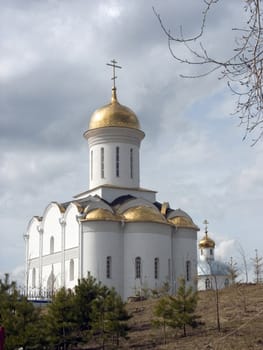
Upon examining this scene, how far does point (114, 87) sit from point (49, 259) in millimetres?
10937

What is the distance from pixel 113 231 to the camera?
36000 mm

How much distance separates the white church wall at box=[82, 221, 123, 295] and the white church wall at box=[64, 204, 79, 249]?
82 centimetres

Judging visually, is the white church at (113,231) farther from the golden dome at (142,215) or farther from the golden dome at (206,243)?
the golden dome at (206,243)

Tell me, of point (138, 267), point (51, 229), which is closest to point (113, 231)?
point (138, 267)

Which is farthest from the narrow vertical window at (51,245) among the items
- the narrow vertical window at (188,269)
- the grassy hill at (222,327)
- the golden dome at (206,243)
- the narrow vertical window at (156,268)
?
the golden dome at (206,243)

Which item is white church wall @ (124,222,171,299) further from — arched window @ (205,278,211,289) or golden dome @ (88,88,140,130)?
arched window @ (205,278,211,289)

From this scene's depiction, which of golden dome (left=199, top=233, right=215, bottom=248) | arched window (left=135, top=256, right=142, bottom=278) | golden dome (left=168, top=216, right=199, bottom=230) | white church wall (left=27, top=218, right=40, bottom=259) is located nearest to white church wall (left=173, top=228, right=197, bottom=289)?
golden dome (left=168, top=216, right=199, bottom=230)

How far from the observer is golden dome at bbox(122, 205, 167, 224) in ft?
118

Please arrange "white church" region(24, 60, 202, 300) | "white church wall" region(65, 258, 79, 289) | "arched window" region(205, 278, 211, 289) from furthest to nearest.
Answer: "arched window" region(205, 278, 211, 289) → "white church wall" region(65, 258, 79, 289) → "white church" region(24, 60, 202, 300)

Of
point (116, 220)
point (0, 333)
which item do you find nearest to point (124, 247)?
point (116, 220)

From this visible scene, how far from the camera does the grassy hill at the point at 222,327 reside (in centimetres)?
1838

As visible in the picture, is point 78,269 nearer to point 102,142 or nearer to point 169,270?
point 169,270

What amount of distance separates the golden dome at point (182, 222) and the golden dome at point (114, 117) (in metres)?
5.59

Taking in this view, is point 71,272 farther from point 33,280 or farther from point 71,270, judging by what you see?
point 33,280
